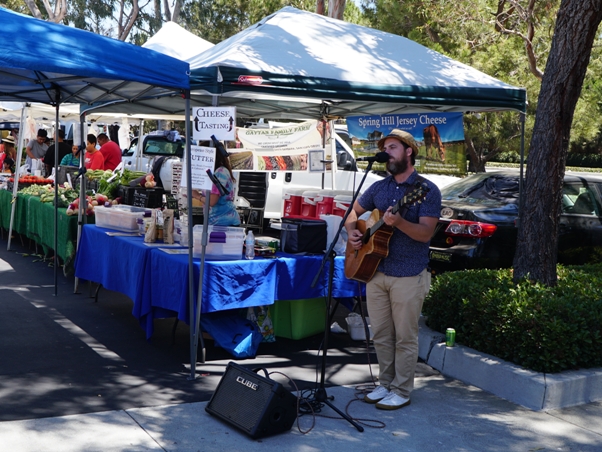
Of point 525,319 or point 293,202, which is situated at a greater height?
point 293,202

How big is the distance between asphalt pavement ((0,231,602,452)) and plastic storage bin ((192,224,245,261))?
0.93 m

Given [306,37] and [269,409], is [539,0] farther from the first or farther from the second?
[269,409]

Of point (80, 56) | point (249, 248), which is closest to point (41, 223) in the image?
point (249, 248)

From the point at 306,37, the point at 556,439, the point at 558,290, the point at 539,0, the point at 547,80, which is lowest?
the point at 556,439

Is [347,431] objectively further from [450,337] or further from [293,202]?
[293,202]

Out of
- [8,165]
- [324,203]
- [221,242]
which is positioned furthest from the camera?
[8,165]

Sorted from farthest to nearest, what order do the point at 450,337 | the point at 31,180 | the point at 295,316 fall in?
1. the point at 31,180
2. the point at 295,316
3. the point at 450,337

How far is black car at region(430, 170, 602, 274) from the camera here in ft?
26.4

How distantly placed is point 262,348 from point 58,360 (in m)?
1.80

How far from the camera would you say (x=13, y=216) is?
1207 cm

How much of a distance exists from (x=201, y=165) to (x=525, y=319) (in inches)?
111

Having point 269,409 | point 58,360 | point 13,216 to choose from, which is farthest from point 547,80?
point 13,216

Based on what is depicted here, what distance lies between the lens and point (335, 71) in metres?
6.46

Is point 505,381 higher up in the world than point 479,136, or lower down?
lower down
